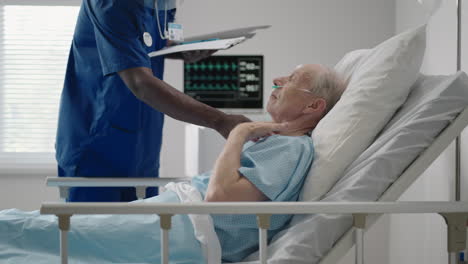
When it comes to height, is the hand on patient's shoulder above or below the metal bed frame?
above

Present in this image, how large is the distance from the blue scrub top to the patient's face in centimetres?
51

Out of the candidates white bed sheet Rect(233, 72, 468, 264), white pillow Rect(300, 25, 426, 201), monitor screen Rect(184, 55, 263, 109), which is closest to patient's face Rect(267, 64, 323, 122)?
white pillow Rect(300, 25, 426, 201)

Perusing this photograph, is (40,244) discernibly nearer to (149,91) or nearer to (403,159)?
(149,91)

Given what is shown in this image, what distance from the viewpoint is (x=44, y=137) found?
13.7ft

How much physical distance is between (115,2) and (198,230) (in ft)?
2.92

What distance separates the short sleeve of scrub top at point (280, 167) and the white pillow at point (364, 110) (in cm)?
3

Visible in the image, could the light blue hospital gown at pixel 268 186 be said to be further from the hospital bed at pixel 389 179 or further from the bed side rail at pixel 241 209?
the bed side rail at pixel 241 209

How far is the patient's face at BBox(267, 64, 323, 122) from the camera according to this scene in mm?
1833

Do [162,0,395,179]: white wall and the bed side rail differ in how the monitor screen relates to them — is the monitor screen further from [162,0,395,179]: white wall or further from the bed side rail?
the bed side rail

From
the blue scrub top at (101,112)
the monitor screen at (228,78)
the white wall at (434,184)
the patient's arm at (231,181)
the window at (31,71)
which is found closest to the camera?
the patient's arm at (231,181)

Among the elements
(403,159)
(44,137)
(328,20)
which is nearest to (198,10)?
(328,20)

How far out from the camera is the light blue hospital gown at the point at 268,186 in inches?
60.6

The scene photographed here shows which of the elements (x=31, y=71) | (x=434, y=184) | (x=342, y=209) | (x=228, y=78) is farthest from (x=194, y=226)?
(x=31, y=71)

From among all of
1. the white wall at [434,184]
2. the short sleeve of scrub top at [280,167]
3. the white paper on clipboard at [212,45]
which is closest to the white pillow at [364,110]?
the short sleeve of scrub top at [280,167]
